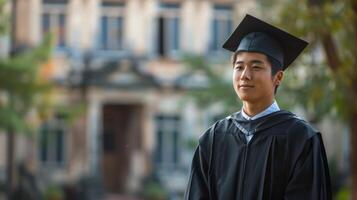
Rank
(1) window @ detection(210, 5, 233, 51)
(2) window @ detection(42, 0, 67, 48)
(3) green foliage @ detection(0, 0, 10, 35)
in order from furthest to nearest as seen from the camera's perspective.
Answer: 1. (1) window @ detection(210, 5, 233, 51)
2. (2) window @ detection(42, 0, 67, 48)
3. (3) green foliage @ detection(0, 0, 10, 35)

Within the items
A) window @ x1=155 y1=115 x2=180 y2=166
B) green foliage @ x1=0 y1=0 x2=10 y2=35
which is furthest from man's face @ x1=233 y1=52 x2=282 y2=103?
window @ x1=155 y1=115 x2=180 y2=166

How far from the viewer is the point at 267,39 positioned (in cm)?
639

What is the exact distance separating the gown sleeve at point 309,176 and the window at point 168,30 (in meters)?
30.7

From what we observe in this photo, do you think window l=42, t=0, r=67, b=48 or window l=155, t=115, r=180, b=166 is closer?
window l=42, t=0, r=67, b=48

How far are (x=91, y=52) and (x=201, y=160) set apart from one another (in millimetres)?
30131

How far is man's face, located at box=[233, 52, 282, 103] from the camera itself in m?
6.20

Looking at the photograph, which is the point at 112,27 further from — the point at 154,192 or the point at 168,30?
the point at 154,192

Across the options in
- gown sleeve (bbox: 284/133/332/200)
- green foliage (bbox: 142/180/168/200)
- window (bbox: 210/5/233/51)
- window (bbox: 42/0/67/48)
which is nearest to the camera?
gown sleeve (bbox: 284/133/332/200)

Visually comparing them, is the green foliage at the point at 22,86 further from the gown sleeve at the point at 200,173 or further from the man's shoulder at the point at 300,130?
the man's shoulder at the point at 300,130

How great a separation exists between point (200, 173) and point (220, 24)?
102 ft

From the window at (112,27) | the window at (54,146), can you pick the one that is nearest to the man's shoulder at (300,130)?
the window at (54,146)

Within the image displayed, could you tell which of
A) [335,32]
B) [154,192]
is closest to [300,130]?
[335,32]

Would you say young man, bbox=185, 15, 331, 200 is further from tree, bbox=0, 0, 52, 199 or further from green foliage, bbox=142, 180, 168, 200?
green foliage, bbox=142, 180, 168, 200

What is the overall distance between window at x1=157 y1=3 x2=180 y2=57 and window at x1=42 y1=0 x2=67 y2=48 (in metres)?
3.25
